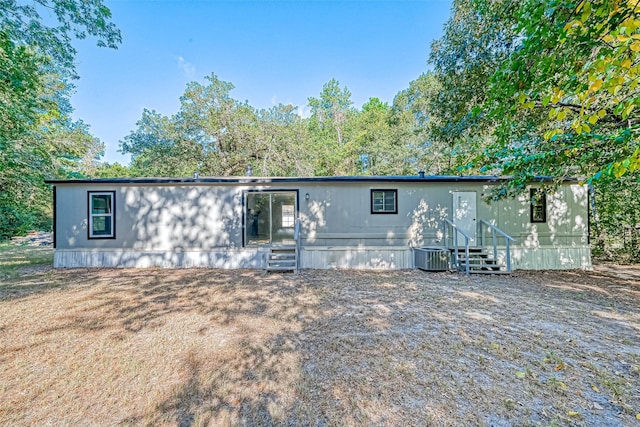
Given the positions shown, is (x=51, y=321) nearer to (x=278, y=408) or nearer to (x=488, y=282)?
(x=278, y=408)

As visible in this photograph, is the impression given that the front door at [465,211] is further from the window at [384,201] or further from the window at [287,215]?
the window at [287,215]

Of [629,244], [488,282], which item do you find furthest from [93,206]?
[629,244]

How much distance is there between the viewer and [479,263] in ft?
25.2

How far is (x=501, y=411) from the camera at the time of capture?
2.24 metres

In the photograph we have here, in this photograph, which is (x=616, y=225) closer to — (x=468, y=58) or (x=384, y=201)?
(x=468, y=58)

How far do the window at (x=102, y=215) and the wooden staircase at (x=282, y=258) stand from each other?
4.51 m

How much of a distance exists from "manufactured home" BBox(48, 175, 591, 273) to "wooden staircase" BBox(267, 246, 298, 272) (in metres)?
0.04

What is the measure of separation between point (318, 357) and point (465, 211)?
6.80 metres

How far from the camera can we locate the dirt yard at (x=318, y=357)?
2246 millimetres

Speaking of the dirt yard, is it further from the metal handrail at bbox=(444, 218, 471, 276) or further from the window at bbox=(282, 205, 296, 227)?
the window at bbox=(282, 205, 296, 227)

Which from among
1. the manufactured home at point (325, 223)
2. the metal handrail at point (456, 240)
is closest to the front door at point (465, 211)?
the manufactured home at point (325, 223)

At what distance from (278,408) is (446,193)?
7409 mm

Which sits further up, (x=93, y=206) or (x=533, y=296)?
(x=93, y=206)

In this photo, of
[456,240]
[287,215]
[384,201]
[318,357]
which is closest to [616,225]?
[456,240]
